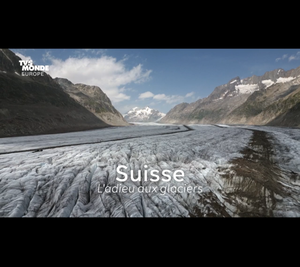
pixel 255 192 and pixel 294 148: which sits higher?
pixel 294 148

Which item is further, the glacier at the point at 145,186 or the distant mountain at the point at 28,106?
the distant mountain at the point at 28,106

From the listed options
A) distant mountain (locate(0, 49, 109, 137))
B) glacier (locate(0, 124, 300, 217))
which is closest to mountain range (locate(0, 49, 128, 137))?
distant mountain (locate(0, 49, 109, 137))

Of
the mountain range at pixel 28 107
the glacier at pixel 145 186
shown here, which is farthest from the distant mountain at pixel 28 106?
the glacier at pixel 145 186

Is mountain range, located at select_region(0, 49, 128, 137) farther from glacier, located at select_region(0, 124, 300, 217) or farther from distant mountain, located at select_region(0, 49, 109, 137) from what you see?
glacier, located at select_region(0, 124, 300, 217)

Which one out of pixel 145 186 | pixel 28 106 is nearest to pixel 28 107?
pixel 28 106

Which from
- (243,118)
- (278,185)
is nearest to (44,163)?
(278,185)

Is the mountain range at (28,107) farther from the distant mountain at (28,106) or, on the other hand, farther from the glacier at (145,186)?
the glacier at (145,186)
